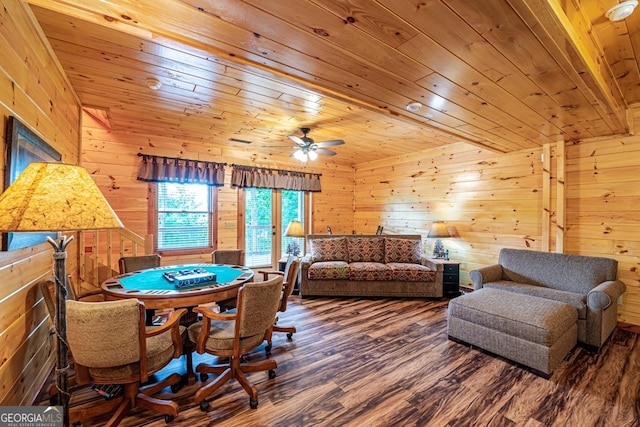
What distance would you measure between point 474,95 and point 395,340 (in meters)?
2.51

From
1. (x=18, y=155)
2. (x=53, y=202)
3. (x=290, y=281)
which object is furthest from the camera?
(x=290, y=281)

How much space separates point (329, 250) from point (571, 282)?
3.22 metres

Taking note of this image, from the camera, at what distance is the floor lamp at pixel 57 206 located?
1.03 metres

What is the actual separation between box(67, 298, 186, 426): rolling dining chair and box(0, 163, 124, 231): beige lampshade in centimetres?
71

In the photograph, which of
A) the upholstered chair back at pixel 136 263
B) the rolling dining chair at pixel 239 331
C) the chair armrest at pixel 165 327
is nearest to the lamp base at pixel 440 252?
the rolling dining chair at pixel 239 331

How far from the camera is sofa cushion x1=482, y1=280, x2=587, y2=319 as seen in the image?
279cm

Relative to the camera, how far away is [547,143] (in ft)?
12.4

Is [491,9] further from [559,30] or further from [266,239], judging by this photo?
[266,239]

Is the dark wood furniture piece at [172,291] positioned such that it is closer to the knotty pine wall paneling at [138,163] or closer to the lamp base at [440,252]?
the knotty pine wall paneling at [138,163]

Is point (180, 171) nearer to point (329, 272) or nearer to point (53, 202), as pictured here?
point (329, 272)

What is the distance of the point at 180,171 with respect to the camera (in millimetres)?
4449

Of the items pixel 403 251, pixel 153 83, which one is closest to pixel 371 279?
pixel 403 251

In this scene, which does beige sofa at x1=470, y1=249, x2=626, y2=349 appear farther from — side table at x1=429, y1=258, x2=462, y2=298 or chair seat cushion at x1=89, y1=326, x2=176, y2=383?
chair seat cushion at x1=89, y1=326, x2=176, y2=383

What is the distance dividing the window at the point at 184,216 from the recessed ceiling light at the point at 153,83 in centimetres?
222
